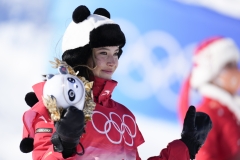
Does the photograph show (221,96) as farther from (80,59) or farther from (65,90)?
A: (65,90)

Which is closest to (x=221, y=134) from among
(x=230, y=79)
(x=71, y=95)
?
(x=230, y=79)

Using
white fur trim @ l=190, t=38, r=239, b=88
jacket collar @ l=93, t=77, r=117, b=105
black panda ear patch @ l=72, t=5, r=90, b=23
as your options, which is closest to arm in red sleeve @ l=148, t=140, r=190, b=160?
jacket collar @ l=93, t=77, r=117, b=105

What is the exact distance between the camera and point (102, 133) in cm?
159

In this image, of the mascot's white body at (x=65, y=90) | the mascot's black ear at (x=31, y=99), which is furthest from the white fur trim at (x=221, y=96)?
the mascot's white body at (x=65, y=90)

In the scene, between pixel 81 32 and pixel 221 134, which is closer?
pixel 81 32

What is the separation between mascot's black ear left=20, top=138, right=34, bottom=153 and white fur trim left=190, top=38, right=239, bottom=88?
6.24 ft

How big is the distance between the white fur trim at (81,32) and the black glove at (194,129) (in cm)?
41

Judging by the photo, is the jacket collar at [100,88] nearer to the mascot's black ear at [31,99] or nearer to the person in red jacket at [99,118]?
the person in red jacket at [99,118]

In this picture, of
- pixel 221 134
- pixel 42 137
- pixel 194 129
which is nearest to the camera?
pixel 42 137

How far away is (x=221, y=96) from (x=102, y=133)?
1873 millimetres

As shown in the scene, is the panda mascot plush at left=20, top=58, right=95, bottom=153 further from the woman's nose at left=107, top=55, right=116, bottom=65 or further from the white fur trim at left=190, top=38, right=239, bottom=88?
the white fur trim at left=190, top=38, right=239, bottom=88

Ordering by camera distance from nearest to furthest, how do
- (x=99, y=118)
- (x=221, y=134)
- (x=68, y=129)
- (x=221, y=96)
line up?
1. (x=68, y=129)
2. (x=99, y=118)
3. (x=221, y=134)
4. (x=221, y=96)

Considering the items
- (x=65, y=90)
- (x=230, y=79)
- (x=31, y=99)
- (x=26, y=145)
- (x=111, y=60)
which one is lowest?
(x=26, y=145)

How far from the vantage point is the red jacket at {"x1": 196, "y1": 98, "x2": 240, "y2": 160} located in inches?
124
